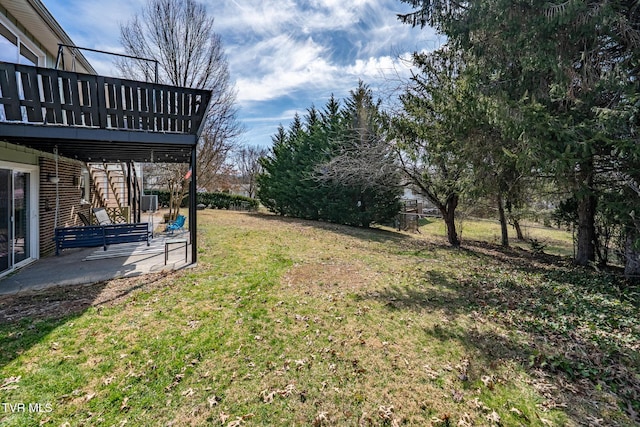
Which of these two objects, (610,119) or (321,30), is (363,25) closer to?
(321,30)

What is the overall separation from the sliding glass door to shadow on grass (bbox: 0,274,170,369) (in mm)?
1853

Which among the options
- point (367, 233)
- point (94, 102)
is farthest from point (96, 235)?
point (367, 233)

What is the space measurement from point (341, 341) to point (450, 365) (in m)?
1.38

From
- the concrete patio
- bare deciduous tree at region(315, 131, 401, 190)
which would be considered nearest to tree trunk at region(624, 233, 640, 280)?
bare deciduous tree at region(315, 131, 401, 190)

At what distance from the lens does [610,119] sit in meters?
4.73

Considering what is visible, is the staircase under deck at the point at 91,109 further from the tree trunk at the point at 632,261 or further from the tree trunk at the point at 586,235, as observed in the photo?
the tree trunk at the point at 586,235

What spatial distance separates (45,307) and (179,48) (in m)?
15.6

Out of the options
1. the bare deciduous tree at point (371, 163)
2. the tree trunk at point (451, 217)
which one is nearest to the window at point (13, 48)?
the bare deciduous tree at point (371, 163)

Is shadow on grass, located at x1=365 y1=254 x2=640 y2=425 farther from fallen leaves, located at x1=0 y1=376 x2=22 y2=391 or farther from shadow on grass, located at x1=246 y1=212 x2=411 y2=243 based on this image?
shadow on grass, located at x1=246 y1=212 x2=411 y2=243

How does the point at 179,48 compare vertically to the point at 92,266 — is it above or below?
above

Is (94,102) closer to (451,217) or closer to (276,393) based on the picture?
(276,393)

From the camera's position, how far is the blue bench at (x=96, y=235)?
7223 millimetres

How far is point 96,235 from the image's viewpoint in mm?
7531

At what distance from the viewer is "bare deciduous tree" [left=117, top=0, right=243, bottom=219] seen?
1515cm
